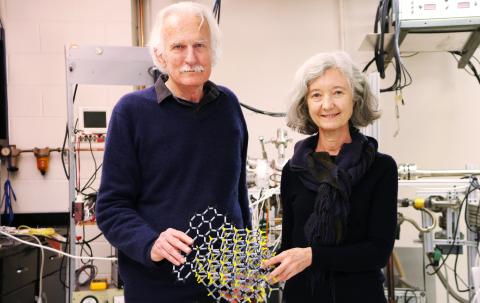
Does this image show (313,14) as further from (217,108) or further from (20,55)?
(217,108)

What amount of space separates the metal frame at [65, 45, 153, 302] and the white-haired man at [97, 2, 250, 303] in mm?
1229

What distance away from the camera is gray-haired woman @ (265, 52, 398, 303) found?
1190 mm

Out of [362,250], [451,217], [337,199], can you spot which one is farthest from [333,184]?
[451,217]

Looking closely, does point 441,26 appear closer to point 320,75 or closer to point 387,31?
point 387,31

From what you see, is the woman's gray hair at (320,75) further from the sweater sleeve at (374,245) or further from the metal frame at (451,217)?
the metal frame at (451,217)

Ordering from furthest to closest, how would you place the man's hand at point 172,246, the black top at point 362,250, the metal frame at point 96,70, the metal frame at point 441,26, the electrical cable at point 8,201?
the electrical cable at point 8,201
the metal frame at point 441,26
the metal frame at point 96,70
the black top at point 362,250
the man's hand at point 172,246

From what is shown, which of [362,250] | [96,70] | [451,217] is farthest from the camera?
[96,70]

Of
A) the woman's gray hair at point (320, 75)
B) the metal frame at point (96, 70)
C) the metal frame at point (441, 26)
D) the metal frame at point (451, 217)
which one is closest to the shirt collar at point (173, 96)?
the woman's gray hair at point (320, 75)

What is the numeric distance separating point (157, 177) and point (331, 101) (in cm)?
54

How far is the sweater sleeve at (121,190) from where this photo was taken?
42.1 inches

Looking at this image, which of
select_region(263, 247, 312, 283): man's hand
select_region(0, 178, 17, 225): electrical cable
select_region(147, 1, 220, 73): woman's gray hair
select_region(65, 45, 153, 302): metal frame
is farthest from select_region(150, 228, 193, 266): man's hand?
select_region(0, 178, 17, 225): electrical cable

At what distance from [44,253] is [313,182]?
192 cm

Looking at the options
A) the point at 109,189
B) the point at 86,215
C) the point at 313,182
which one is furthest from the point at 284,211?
the point at 86,215

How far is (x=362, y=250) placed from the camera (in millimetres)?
1176
